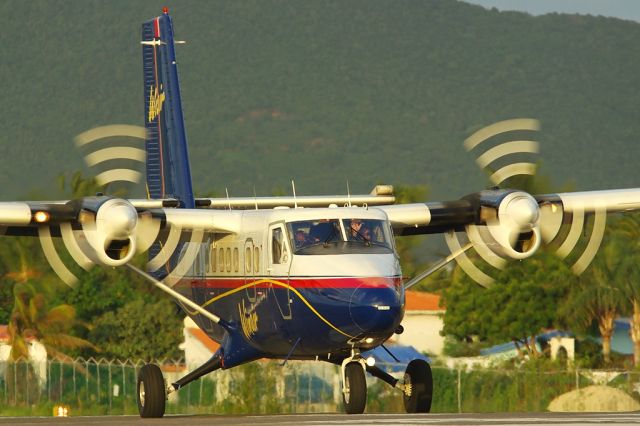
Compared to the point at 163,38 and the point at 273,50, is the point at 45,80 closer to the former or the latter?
the point at 273,50

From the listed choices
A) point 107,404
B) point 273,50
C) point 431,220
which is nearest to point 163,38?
point 431,220

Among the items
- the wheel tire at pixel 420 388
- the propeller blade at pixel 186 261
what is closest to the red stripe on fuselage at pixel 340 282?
the propeller blade at pixel 186 261

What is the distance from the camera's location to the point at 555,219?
24.2 m

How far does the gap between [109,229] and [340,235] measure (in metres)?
3.46

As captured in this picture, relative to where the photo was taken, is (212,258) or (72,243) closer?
(72,243)

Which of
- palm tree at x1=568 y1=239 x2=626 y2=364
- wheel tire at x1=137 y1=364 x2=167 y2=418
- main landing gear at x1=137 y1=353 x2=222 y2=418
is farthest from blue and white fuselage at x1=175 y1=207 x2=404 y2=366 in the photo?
palm tree at x1=568 y1=239 x2=626 y2=364

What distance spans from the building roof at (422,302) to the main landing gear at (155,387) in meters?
43.1

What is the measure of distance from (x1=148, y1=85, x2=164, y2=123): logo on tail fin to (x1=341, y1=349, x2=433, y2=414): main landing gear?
839 cm

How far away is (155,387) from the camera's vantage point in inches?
925

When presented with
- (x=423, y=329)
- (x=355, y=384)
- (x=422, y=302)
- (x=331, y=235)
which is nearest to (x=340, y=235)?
(x=331, y=235)

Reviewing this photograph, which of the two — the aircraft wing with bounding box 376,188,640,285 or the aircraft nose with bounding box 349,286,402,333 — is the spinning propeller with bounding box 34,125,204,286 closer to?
the aircraft wing with bounding box 376,188,640,285

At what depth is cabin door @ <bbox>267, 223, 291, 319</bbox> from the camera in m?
21.1

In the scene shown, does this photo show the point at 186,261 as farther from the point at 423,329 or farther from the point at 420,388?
the point at 423,329

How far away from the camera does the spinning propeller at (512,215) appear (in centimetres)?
2297
